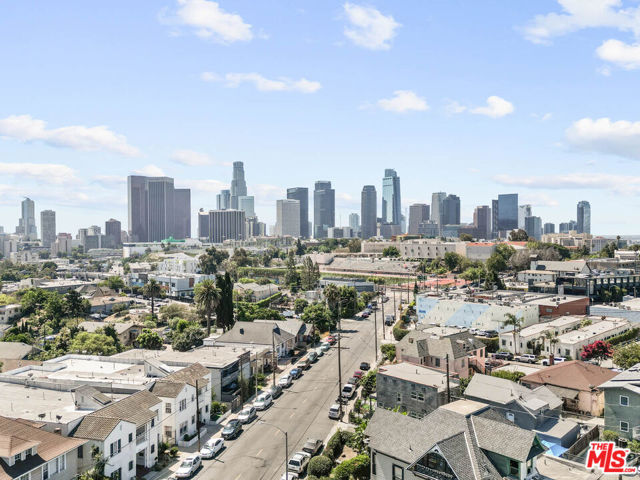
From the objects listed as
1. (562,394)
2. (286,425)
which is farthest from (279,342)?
(562,394)

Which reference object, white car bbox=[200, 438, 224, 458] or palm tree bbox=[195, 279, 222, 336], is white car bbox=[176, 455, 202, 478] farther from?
palm tree bbox=[195, 279, 222, 336]

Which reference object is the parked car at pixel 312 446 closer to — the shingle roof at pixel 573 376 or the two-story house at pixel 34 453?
the two-story house at pixel 34 453

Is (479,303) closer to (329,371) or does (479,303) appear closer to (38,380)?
(329,371)

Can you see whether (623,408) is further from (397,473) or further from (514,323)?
(514,323)

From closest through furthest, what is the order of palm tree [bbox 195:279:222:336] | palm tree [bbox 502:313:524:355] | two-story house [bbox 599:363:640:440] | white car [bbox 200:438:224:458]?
two-story house [bbox 599:363:640:440], white car [bbox 200:438:224:458], palm tree [bbox 502:313:524:355], palm tree [bbox 195:279:222:336]

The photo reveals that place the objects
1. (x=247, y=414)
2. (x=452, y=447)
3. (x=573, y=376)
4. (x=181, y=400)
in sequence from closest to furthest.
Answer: (x=452, y=447), (x=181, y=400), (x=247, y=414), (x=573, y=376)

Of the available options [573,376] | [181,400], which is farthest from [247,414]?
[573,376]

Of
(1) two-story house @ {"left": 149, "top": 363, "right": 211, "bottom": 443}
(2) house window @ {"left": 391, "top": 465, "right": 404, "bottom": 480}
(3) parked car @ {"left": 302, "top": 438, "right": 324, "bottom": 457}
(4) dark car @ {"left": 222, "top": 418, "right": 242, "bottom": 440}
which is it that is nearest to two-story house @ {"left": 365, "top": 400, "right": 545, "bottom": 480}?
(2) house window @ {"left": 391, "top": 465, "right": 404, "bottom": 480}
